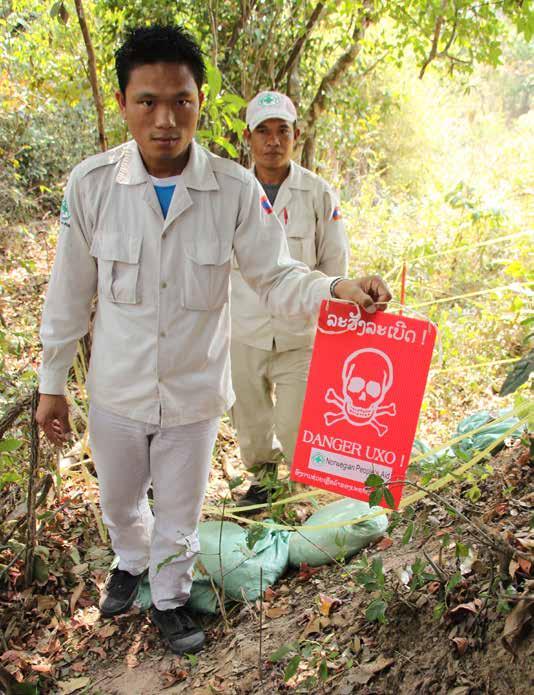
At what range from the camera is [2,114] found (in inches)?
294

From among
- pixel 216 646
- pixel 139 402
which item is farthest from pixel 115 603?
pixel 139 402

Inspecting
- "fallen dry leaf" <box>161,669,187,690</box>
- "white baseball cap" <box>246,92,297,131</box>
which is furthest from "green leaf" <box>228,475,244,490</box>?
"white baseball cap" <box>246,92,297,131</box>

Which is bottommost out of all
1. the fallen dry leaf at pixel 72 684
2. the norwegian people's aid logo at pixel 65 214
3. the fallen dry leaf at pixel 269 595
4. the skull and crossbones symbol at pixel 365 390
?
the fallen dry leaf at pixel 72 684

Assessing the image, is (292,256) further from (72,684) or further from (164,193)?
(72,684)

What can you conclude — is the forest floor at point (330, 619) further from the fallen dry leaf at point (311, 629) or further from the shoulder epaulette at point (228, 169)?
the shoulder epaulette at point (228, 169)

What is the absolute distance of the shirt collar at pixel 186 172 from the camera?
6.41ft

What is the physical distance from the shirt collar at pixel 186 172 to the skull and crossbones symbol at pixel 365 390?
711 mm

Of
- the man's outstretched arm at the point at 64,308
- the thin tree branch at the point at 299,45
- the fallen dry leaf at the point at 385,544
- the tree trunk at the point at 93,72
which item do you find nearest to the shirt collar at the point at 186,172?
the man's outstretched arm at the point at 64,308

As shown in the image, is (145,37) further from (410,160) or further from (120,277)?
(410,160)

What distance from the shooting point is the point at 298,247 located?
3016 millimetres

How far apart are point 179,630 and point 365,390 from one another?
1.15 meters

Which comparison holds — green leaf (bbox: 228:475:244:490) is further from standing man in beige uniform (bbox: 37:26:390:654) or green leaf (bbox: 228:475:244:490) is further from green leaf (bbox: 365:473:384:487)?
green leaf (bbox: 365:473:384:487)


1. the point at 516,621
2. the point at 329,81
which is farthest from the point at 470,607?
the point at 329,81

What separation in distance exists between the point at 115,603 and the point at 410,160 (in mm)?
9888
